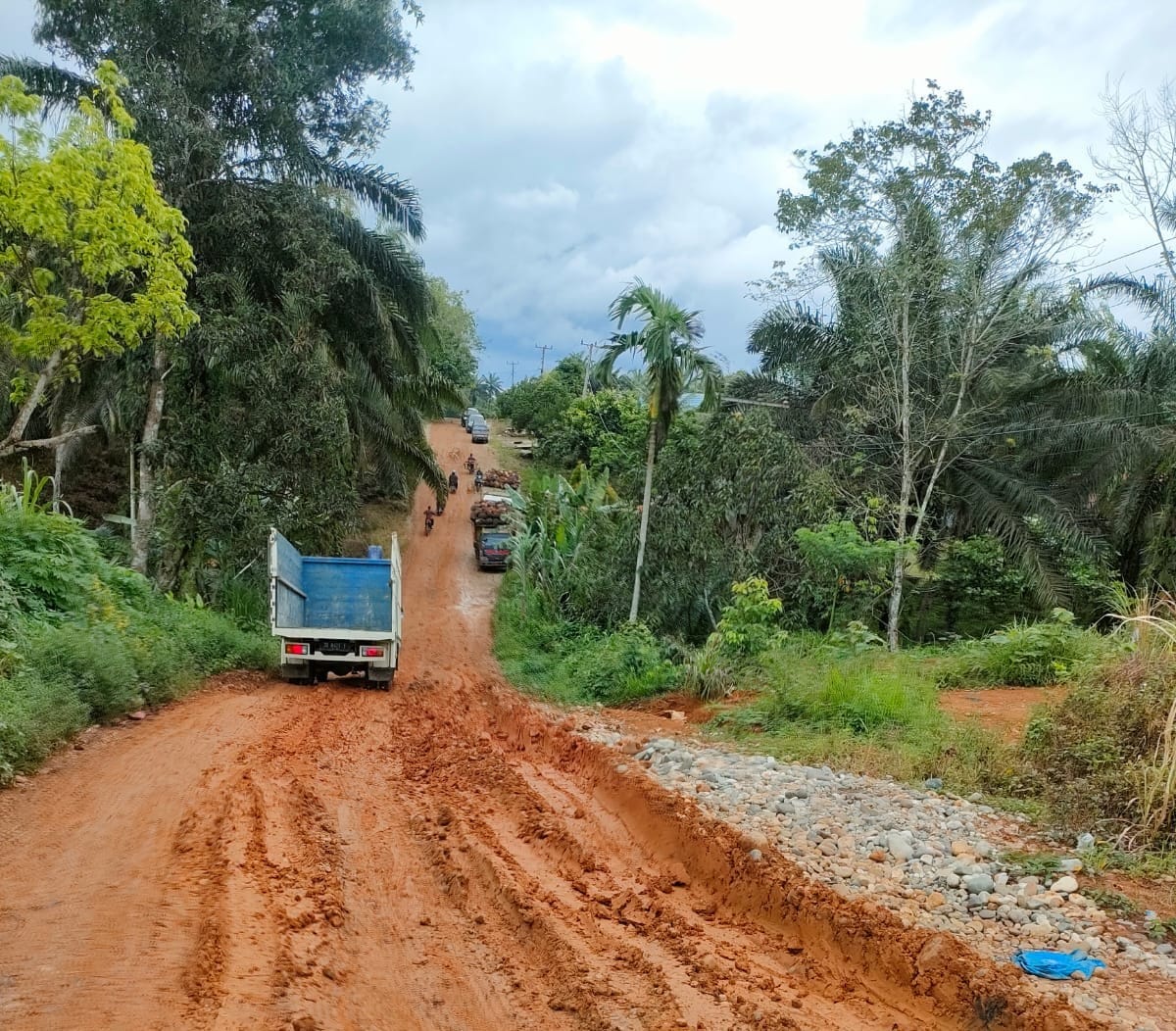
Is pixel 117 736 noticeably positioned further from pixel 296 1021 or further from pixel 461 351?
pixel 461 351

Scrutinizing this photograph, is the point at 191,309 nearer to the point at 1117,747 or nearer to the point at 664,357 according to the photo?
the point at 664,357

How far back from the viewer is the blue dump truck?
1379 centimetres

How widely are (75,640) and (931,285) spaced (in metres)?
16.9

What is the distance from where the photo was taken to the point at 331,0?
18.7 meters

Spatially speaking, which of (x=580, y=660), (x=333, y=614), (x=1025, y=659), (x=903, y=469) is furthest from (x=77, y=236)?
(x=903, y=469)

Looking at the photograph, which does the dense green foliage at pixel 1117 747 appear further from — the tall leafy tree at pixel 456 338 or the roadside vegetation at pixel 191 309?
the tall leafy tree at pixel 456 338

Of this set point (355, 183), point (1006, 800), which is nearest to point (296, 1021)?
point (1006, 800)

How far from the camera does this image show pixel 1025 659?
12.0 metres

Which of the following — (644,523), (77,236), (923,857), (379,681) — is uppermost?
(77,236)

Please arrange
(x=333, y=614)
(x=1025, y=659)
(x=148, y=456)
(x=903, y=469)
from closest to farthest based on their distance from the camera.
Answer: (x=1025, y=659) < (x=333, y=614) < (x=148, y=456) < (x=903, y=469)

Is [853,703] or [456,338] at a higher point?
[456,338]

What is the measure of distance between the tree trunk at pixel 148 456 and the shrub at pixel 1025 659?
1407cm

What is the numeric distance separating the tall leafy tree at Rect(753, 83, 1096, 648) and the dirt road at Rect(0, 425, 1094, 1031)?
501 inches

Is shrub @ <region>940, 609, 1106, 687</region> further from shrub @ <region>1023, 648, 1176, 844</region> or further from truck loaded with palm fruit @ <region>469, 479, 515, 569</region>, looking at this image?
truck loaded with palm fruit @ <region>469, 479, 515, 569</region>
